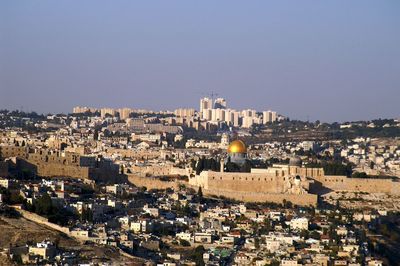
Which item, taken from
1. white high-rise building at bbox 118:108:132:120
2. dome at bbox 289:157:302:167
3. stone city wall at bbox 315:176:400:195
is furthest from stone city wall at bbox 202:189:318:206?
white high-rise building at bbox 118:108:132:120

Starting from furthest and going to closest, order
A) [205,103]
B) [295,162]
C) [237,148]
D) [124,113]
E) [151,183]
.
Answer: [205,103], [124,113], [237,148], [295,162], [151,183]

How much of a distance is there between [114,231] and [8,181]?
25.3 ft

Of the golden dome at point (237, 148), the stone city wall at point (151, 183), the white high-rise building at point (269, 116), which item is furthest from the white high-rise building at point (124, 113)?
the stone city wall at point (151, 183)

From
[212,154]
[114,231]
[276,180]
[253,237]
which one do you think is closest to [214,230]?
[253,237]

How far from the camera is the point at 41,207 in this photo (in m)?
44.2

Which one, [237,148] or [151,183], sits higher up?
[237,148]

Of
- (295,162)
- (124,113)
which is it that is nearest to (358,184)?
(295,162)

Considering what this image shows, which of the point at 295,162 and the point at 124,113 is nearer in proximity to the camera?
the point at 295,162

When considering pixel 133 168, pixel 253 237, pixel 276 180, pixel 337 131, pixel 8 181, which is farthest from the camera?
pixel 337 131

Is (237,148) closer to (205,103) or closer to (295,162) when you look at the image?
(295,162)

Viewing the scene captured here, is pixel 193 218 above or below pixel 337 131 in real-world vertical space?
below

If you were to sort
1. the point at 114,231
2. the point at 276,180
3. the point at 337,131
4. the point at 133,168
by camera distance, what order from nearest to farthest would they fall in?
the point at 114,231 < the point at 276,180 < the point at 133,168 < the point at 337,131

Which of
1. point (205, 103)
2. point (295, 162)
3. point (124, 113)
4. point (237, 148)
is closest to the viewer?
point (295, 162)

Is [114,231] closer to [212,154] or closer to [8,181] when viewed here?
[8,181]
